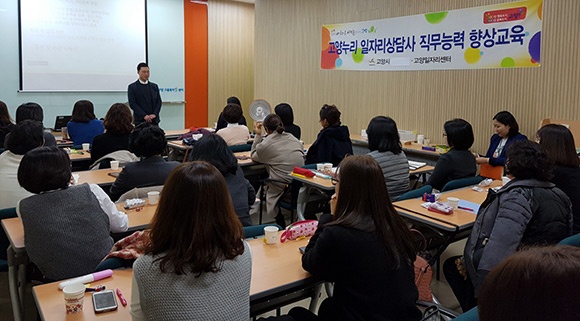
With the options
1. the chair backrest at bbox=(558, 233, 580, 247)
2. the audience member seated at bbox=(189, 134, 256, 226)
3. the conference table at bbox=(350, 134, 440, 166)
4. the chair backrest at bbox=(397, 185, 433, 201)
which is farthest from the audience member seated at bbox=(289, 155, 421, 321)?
the conference table at bbox=(350, 134, 440, 166)

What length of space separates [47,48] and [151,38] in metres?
1.86

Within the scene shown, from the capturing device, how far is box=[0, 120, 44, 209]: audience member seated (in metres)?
3.22

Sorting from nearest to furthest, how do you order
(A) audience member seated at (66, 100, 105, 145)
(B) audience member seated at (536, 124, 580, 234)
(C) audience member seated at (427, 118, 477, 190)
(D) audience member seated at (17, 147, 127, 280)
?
(D) audience member seated at (17, 147, 127, 280) < (B) audience member seated at (536, 124, 580, 234) < (C) audience member seated at (427, 118, 477, 190) < (A) audience member seated at (66, 100, 105, 145)

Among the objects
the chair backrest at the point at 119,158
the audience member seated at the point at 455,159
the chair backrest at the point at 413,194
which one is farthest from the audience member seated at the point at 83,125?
the audience member seated at the point at 455,159

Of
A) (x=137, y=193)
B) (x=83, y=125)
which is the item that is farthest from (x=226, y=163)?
(x=83, y=125)

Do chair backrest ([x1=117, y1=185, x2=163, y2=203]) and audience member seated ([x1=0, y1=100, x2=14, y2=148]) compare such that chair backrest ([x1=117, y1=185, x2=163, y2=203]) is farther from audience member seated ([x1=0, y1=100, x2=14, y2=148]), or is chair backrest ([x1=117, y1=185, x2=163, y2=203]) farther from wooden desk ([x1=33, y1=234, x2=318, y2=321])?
audience member seated ([x1=0, y1=100, x2=14, y2=148])

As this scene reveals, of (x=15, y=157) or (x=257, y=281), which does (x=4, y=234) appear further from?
(x=257, y=281)

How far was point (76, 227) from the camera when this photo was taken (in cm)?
236

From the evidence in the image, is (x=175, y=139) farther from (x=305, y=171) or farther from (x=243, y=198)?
(x=243, y=198)

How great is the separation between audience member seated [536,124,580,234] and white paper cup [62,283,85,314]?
2.67 metres

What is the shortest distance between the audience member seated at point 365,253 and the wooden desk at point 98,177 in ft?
8.18

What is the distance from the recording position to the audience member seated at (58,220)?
2.33m

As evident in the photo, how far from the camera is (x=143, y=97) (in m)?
7.45

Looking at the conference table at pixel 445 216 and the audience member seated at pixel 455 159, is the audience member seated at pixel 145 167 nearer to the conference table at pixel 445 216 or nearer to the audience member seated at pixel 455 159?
the conference table at pixel 445 216
